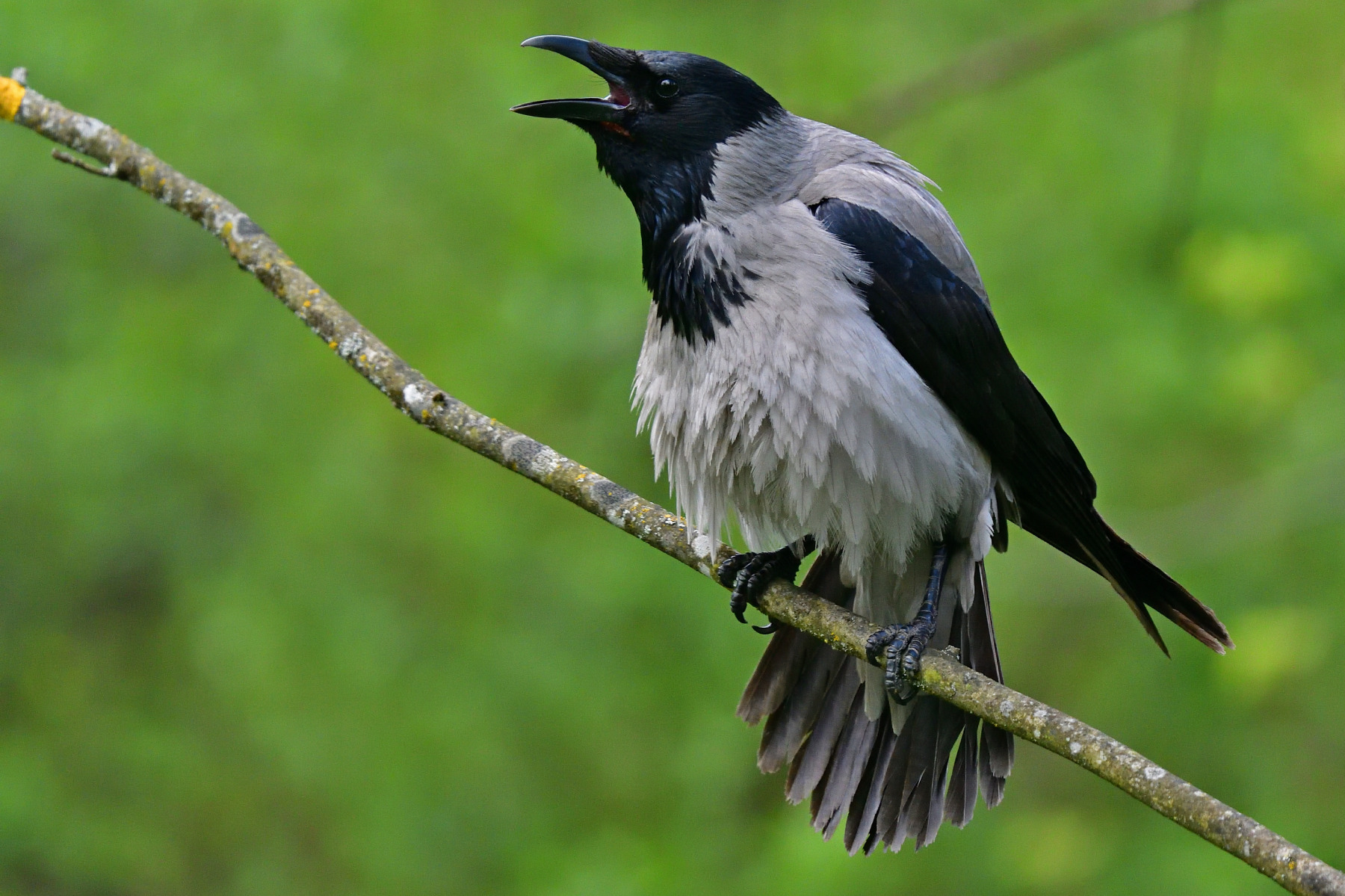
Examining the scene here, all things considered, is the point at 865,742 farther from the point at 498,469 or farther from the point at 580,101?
the point at 498,469

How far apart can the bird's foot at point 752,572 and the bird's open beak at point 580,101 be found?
158 centimetres

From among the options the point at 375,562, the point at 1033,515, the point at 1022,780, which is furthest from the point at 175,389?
the point at 1022,780

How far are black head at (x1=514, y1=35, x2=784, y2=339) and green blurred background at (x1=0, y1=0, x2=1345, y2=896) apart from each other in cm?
262

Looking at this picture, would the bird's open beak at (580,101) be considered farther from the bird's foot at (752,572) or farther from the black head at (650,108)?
the bird's foot at (752,572)

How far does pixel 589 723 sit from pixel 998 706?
513cm

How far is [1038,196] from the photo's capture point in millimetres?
8172

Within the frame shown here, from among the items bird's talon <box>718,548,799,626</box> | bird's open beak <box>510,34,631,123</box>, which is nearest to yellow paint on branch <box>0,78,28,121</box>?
bird's open beak <box>510,34,631,123</box>

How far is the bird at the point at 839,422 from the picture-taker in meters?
3.97

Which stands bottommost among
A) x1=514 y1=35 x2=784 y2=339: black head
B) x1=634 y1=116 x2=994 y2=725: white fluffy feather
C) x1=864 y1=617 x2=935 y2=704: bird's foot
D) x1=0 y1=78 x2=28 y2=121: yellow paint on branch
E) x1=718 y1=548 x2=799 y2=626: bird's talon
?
x1=864 y1=617 x2=935 y2=704: bird's foot

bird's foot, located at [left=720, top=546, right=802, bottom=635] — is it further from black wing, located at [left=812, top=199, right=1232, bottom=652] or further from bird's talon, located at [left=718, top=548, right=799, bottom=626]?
black wing, located at [left=812, top=199, right=1232, bottom=652]

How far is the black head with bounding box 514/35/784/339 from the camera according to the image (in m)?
4.22

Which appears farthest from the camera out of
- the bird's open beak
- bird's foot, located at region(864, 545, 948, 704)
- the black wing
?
the bird's open beak

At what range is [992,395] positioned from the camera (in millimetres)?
4258

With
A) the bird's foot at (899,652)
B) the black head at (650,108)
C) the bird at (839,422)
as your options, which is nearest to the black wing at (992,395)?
the bird at (839,422)
